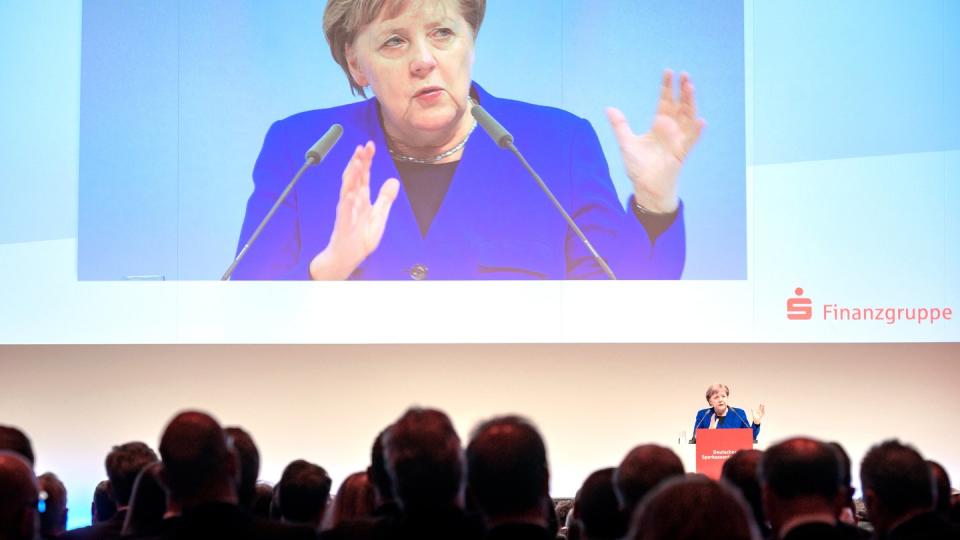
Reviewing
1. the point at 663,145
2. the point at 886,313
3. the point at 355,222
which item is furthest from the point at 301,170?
the point at 886,313

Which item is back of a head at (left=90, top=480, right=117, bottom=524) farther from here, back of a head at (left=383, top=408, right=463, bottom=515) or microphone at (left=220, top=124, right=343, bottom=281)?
microphone at (left=220, top=124, right=343, bottom=281)

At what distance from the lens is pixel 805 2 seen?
7348 mm

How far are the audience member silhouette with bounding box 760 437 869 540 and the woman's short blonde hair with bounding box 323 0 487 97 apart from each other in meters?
5.20

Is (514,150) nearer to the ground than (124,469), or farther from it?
farther from it

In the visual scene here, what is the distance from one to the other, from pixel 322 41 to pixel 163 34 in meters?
1.04

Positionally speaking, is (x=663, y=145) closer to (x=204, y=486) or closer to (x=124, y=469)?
(x=124, y=469)

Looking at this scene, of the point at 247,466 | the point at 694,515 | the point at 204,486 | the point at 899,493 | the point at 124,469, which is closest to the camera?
the point at 694,515

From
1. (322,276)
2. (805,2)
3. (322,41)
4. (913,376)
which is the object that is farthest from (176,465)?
(913,376)

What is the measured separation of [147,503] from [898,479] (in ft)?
6.55

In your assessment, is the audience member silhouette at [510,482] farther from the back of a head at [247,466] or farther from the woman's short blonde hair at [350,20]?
the woman's short blonde hair at [350,20]

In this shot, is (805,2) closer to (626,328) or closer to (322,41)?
(626,328)

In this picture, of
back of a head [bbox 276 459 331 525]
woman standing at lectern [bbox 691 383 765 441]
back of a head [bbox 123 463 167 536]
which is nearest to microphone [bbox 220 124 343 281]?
woman standing at lectern [bbox 691 383 765 441]

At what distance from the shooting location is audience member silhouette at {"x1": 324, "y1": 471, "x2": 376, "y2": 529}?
3.43 m

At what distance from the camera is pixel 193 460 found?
104 inches
